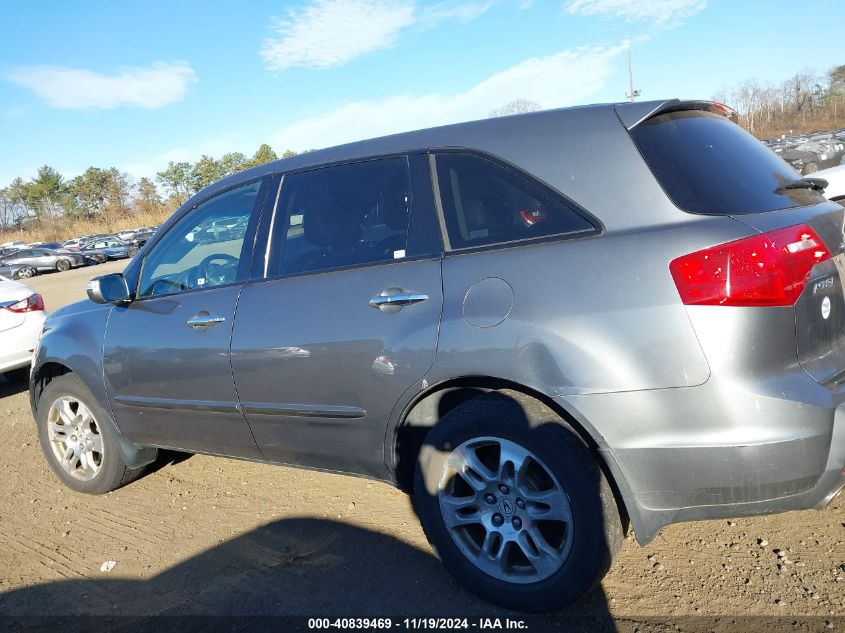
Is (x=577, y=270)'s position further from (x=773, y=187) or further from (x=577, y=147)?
(x=773, y=187)

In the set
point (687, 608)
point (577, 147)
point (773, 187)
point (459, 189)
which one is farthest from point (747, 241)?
point (687, 608)

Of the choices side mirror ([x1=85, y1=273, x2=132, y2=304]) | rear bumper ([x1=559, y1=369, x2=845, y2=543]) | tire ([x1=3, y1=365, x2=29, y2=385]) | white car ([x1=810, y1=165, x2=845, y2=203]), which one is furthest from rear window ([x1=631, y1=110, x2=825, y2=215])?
white car ([x1=810, y1=165, x2=845, y2=203])

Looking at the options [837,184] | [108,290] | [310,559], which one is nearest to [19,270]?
[108,290]

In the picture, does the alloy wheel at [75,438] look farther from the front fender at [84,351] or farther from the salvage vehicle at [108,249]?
the salvage vehicle at [108,249]

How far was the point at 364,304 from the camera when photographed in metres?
2.76

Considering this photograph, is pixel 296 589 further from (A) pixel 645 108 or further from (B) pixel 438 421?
(A) pixel 645 108

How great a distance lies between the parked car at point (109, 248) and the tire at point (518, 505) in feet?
120

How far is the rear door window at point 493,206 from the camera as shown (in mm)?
2461

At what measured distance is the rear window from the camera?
91.4 inches

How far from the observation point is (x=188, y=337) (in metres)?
3.36

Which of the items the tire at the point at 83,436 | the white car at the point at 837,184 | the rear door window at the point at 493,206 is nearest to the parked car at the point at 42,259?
the tire at the point at 83,436

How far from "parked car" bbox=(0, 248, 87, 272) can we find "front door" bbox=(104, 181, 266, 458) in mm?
33824

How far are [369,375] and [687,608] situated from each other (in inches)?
59.1

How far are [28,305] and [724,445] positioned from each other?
6836 mm
